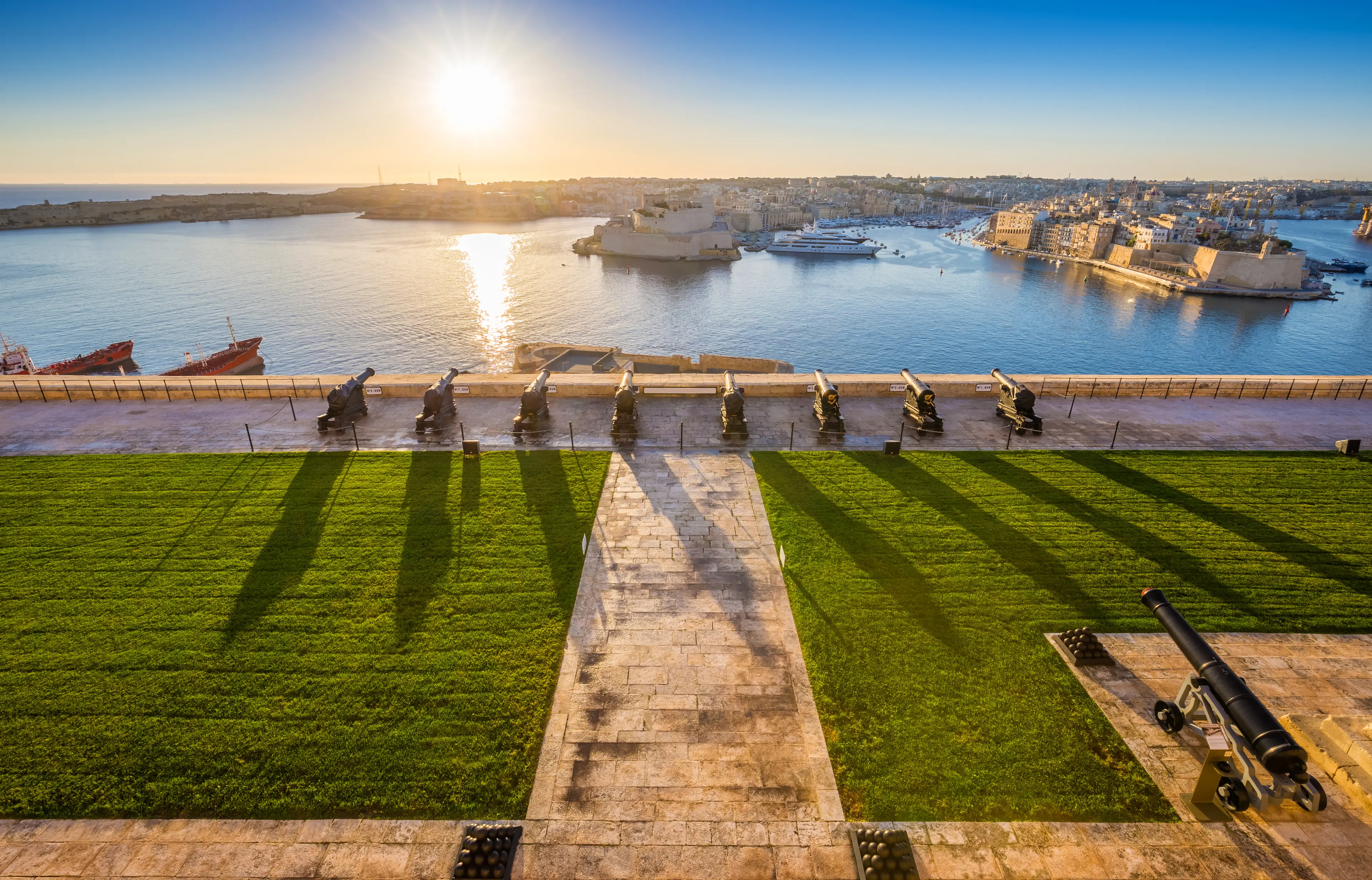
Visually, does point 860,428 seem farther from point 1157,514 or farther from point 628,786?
Answer: point 628,786

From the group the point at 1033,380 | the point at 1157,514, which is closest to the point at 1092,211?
the point at 1033,380

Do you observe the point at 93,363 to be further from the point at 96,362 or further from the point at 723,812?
the point at 723,812

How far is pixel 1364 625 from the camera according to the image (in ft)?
33.7

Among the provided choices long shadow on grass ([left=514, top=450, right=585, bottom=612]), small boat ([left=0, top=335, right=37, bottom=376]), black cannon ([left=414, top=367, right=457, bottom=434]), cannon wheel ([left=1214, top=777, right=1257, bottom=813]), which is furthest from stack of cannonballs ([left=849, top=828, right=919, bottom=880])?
small boat ([left=0, top=335, right=37, bottom=376])

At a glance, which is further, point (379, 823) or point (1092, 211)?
point (1092, 211)

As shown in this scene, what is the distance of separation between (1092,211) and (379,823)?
164435mm

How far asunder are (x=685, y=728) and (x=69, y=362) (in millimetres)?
53759

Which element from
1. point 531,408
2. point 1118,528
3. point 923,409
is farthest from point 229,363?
point 1118,528

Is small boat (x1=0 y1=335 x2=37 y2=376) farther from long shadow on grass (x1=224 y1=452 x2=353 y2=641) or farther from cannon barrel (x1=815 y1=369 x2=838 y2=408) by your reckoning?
cannon barrel (x1=815 y1=369 x2=838 y2=408)

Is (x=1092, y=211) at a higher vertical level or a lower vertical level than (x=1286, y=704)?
higher

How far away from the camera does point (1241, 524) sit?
521 inches

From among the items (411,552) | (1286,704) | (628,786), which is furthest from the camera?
(411,552)

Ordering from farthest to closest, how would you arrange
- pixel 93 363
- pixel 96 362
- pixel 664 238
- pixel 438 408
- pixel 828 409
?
1. pixel 664 238
2. pixel 96 362
3. pixel 93 363
4. pixel 828 409
5. pixel 438 408

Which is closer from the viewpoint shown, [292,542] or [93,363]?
[292,542]
